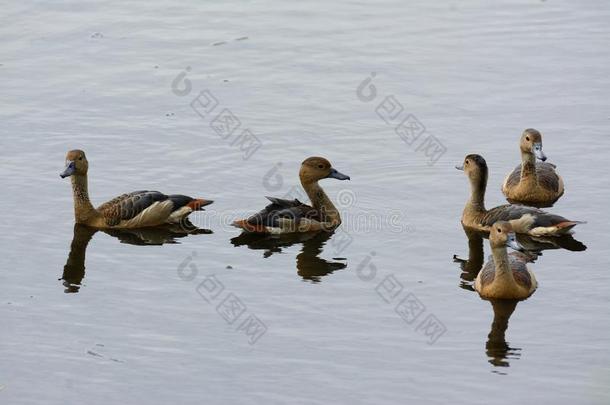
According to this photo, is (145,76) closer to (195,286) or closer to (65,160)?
(65,160)

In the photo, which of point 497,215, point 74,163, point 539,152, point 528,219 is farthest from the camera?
point 539,152

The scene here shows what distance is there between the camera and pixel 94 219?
18.7 metres

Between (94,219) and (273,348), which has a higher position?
(94,219)

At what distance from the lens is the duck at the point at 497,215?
1778 cm

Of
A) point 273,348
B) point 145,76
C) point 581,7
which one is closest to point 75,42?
point 145,76

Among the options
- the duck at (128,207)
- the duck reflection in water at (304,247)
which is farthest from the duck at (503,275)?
the duck at (128,207)

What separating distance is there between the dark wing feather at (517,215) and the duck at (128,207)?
3937mm

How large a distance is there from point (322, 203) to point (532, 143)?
10.8 feet

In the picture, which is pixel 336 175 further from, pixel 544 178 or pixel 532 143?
pixel 544 178

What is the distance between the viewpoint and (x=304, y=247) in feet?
59.0

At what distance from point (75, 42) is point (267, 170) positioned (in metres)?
7.48

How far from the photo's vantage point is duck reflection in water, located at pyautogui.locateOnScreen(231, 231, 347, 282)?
664 inches

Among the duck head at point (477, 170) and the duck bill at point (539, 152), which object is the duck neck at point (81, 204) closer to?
the duck head at point (477, 170)

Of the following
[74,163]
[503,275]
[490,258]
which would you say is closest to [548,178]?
[490,258]
